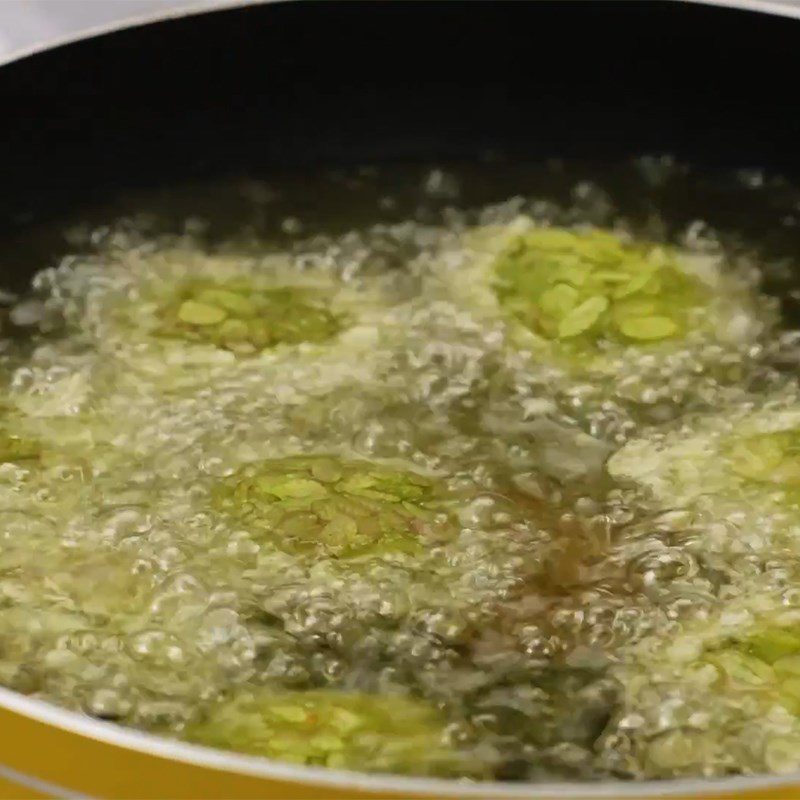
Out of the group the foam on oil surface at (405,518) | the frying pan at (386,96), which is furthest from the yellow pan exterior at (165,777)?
the frying pan at (386,96)

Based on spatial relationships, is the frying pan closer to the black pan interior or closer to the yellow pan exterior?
the black pan interior

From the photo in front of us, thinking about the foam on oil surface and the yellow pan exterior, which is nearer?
the yellow pan exterior

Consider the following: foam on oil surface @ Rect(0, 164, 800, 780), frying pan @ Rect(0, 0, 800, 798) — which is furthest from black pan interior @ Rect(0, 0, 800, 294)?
foam on oil surface @ Rect(0, 164, 800, 780)

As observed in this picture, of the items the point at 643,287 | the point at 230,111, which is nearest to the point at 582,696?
the point at 643,287

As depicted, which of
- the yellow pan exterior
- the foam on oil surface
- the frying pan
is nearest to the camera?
the yellow pan exterior

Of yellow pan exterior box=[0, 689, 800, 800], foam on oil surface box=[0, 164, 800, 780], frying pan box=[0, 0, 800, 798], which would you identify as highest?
frying pan box=[0, 0, 800, 798]

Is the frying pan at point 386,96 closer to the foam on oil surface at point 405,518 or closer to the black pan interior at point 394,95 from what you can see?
the black pan interior at point 394,95

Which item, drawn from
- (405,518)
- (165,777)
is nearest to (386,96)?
(405,518)

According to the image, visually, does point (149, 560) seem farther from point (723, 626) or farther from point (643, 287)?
point (643, 287)
